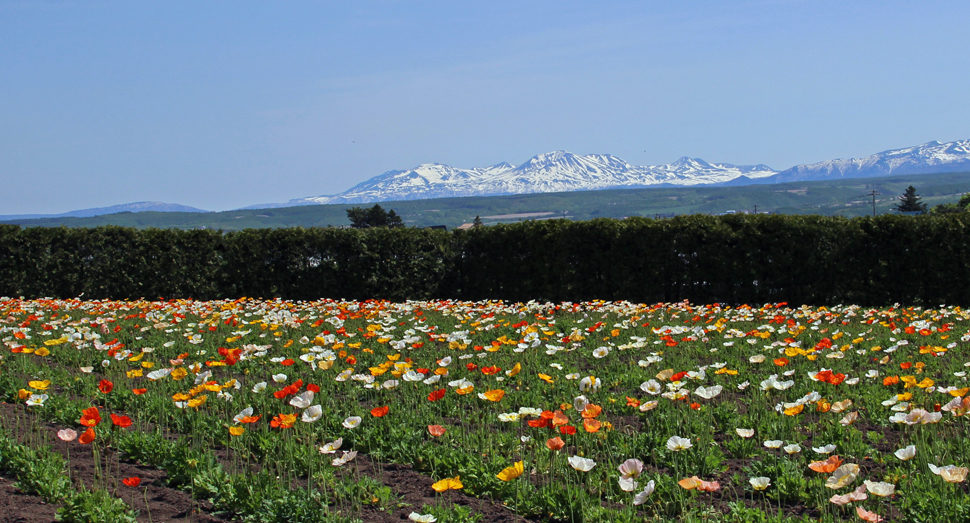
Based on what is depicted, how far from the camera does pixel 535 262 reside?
556 inches

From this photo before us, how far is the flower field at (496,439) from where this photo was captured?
3.16 meters

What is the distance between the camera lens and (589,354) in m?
6.50

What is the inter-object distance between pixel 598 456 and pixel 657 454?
1.10ft

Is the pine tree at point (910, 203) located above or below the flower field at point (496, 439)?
below

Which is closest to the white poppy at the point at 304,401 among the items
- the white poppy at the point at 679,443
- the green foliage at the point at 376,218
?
the white poppy at the point at 679,443

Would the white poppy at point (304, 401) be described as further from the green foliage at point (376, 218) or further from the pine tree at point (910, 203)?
the pine tree at point (910, 203)

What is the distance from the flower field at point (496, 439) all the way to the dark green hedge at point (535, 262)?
19.8 feet

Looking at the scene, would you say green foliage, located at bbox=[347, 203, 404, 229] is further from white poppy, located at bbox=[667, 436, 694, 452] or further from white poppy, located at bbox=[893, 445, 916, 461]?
white poppy, located at bbox=[893, 445, 916, 461]

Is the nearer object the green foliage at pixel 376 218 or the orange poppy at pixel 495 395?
the orange poppy at pixel 495 395

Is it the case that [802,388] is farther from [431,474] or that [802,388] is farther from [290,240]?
[290,240]

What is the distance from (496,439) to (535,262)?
10068 mm

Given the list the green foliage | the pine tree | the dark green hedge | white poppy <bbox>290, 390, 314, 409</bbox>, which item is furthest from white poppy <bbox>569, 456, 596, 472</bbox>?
the pine tree

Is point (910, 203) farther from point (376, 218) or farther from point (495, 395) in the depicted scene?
point (495, 395)

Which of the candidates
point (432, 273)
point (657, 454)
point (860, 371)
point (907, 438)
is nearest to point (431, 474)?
point (657, 454)
